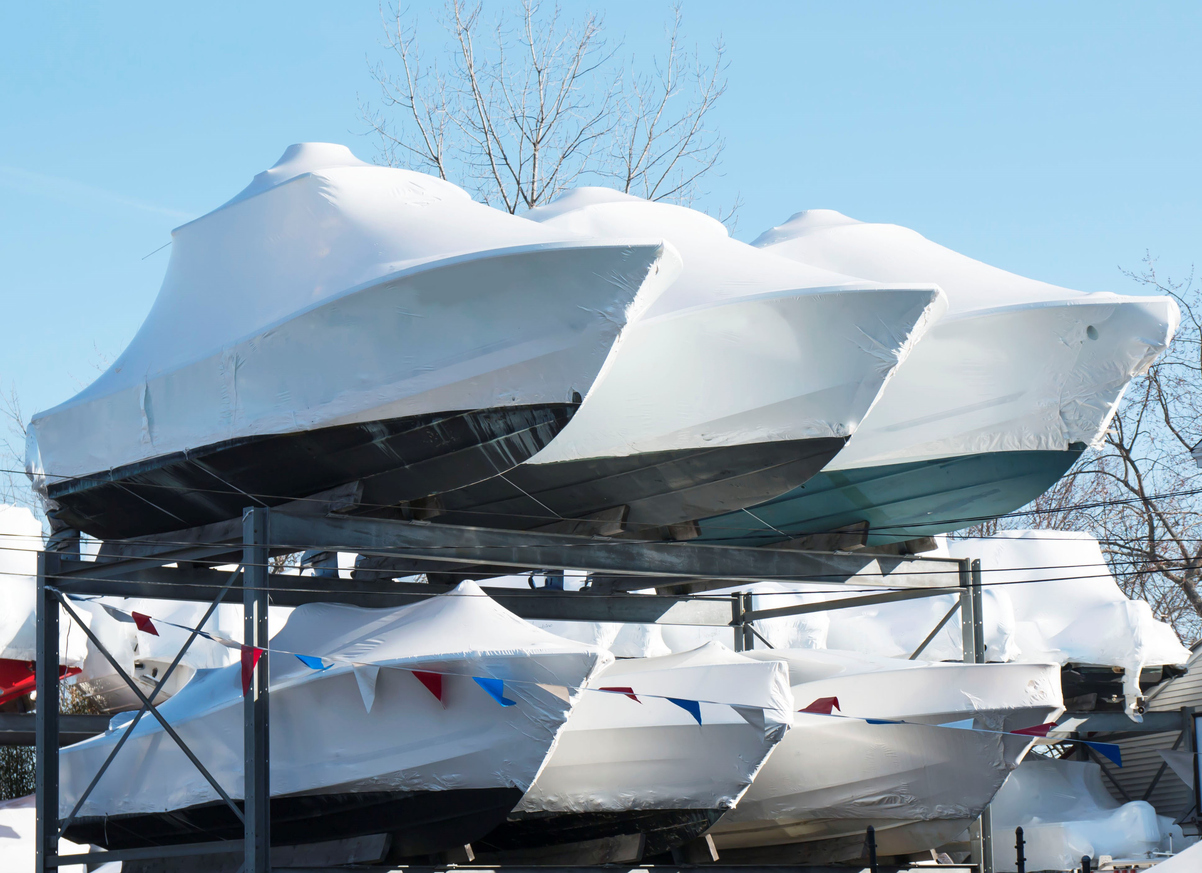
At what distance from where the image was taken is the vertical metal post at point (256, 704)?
6.87m

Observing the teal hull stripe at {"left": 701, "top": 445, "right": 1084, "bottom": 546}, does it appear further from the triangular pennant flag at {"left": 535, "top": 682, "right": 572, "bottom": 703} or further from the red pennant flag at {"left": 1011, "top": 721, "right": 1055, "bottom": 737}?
the triangular pennant flag at {"left": 535, "top": 682, "right": 572, "bottom": 703}

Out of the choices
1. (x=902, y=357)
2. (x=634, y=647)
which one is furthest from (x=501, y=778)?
(x=634, y=647)

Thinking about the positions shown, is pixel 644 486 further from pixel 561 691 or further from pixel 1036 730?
pixel 1036 730

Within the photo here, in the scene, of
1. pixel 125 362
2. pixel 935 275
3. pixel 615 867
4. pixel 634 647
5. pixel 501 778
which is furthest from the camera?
pixel 634 647

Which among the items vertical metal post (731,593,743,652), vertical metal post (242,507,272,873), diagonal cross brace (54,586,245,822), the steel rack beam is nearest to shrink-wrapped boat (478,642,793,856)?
the steel rack beam

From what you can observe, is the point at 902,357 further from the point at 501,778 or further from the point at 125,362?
the point at 125,362

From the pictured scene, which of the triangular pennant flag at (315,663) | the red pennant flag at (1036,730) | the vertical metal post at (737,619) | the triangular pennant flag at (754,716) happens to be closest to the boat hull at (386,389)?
the triangular pennant flag at (315,663)

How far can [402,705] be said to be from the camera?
24.3 feet

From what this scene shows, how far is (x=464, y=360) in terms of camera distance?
24.1 feet

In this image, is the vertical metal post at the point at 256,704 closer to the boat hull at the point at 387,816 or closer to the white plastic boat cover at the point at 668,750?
the boat hull at the point at 387,816

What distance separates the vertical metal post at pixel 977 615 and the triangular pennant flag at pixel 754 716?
2.80m

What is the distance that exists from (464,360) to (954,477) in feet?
14.8

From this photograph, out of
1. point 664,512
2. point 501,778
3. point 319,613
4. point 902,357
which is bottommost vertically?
point 501,778

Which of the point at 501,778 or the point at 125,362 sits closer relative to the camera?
the point at 501,778
